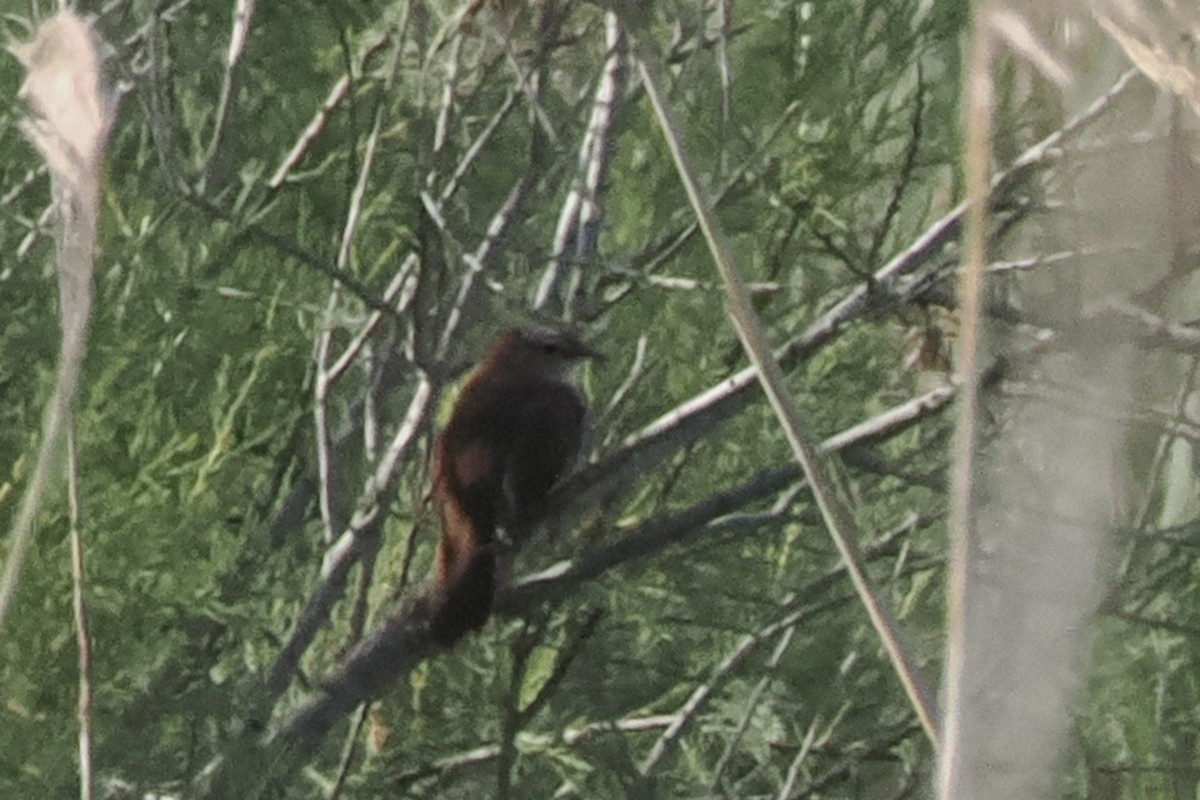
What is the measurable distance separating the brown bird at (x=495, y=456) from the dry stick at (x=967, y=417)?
3.04 feet

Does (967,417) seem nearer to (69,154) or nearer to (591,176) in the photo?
(69,154)

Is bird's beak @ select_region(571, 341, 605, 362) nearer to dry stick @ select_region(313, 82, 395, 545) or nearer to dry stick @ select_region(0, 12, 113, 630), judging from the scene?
dry stick @ select_region(313, 82, 395, 545)

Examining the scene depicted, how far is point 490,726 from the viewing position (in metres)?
1.63

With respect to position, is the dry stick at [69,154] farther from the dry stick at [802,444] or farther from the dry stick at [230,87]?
the dry stick at [230,87]

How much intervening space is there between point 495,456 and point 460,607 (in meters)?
0.52

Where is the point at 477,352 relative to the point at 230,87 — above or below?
below

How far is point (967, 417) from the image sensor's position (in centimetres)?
64

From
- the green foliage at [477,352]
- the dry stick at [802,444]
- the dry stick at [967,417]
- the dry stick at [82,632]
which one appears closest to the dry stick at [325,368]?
the green foliage at [477,352]

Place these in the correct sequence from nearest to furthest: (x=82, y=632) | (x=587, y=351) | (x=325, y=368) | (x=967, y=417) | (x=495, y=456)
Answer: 1. (x=967, y=417)
2. (x=82, y=632)
3. (x=325, y=368)
4. (x=587, y=351)
5. (x=495, y=456)

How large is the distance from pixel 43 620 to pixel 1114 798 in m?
0.81

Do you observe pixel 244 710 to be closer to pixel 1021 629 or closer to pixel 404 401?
pixel 404 401

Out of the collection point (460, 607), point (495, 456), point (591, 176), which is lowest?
point (460, 607)

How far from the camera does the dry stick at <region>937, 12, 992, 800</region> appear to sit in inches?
24.5

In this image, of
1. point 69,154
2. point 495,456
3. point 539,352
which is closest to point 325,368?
point 539,352
